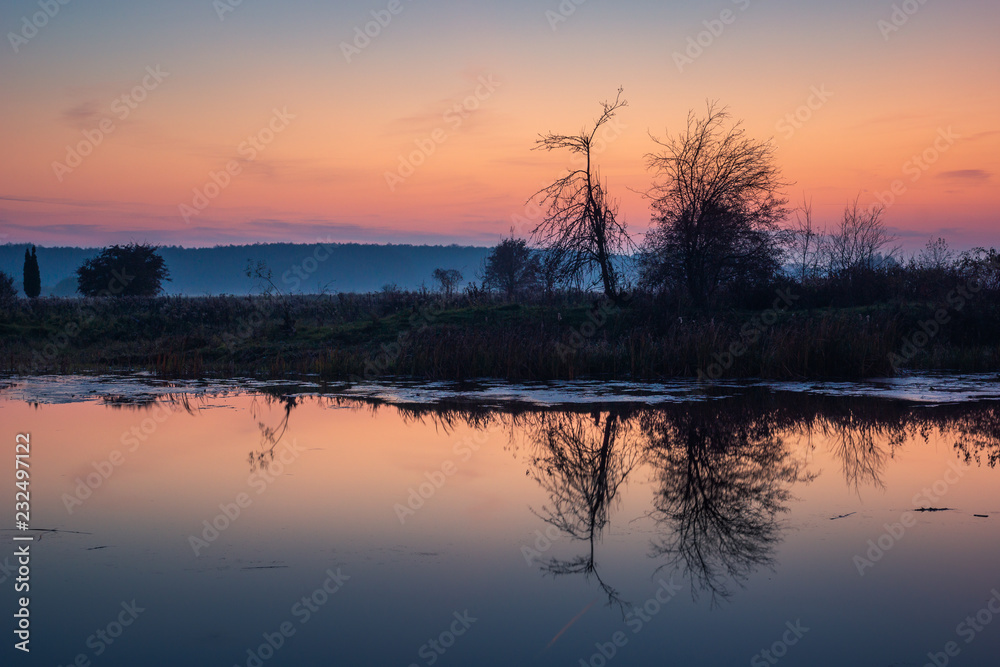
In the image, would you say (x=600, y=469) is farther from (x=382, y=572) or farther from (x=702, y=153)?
(x=702, y=153)

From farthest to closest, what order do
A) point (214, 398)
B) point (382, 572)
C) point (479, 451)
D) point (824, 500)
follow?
point (214, 398) < point (479, 451) < point (824, 500) < point (382, 572)

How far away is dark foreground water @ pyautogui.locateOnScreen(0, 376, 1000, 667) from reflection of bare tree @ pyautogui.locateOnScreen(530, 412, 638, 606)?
0.13 feet

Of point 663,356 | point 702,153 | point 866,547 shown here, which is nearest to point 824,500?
point 866,547

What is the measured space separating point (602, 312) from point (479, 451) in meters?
12.0

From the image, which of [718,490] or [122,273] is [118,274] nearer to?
[122,273]

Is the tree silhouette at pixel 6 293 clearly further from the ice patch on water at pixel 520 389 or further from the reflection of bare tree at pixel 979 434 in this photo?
the reflection of bare tree at pixel 979 434

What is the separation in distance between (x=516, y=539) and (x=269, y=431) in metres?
5.53

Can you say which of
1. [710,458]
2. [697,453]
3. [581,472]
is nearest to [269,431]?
[581,472]

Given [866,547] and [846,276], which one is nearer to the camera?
[866,547]

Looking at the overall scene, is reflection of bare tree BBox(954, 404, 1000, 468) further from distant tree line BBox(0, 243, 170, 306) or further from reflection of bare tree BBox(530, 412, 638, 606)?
distant tree line BBox(0, 243, 170, 306)

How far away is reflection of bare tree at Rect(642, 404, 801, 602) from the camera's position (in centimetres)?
546

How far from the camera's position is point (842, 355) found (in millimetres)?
14977

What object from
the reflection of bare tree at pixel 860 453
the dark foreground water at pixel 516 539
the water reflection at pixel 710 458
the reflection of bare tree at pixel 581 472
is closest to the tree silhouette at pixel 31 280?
the dark foreground water at pixel 516 539

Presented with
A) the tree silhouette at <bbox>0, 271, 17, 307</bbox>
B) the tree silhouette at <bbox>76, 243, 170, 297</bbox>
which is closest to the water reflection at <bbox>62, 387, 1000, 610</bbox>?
the tree silhouette at <bbox>0, 271, 17, 307</bbox>
